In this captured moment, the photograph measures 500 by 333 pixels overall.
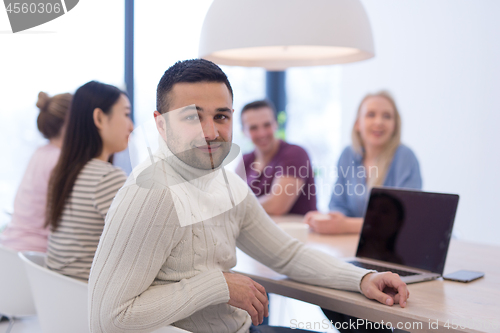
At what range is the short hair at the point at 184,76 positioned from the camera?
961 mm

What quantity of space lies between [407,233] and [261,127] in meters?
1.46

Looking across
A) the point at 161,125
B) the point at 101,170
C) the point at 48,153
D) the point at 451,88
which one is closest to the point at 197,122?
the point at 161,125

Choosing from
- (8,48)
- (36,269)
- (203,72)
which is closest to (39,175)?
(36,269)

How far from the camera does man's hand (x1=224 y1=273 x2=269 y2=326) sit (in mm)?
953

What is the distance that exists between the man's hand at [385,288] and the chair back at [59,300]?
0.69 meters

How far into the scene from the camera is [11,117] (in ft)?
8.75

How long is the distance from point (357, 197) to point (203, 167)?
1448mm

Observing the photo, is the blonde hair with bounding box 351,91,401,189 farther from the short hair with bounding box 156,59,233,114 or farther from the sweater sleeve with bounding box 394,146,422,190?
the short hair with bounding box 156,59,233,114

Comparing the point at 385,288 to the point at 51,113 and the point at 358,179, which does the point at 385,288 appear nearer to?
the point at 358,179

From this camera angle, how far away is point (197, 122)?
3.14 feet

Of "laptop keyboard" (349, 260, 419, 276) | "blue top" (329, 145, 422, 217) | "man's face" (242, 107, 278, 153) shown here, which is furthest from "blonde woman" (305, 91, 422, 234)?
"laptop keyboard" (349, 260, 419, 276)

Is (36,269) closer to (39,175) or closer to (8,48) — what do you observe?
(39,175)

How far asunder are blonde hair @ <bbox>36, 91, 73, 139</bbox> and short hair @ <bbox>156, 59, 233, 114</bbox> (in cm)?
128

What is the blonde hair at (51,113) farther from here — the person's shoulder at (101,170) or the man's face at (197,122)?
the man's face at (197,122)
